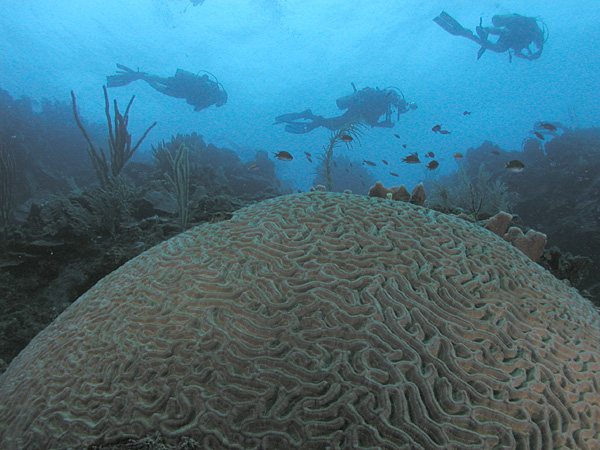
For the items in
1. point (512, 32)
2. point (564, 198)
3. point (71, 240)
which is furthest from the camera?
point (512, 32)

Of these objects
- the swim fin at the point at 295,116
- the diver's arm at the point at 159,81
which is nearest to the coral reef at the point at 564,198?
the swim fin at the point at 295,116

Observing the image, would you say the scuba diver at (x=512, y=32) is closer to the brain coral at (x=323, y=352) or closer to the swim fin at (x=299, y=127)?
the swim fin at (x=299, y=127)

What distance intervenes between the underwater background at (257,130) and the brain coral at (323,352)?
1.65m

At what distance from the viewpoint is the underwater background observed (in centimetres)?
557

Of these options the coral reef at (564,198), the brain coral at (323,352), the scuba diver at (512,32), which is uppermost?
the scuba diver at (512,32)

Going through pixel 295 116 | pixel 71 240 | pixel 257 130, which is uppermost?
pixel 257 130

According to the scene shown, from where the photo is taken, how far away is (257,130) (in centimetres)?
10850

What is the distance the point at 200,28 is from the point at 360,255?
8096 centimetres

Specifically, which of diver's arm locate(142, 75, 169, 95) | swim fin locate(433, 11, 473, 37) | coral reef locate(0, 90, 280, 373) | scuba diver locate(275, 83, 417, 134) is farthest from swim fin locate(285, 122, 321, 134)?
coral reef locate(0, 90, 280, 373)

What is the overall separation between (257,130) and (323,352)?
114 meters

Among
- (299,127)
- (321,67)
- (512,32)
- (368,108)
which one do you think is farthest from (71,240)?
(321,67)

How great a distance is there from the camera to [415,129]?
120 meters

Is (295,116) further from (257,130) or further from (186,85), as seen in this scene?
(257,130)

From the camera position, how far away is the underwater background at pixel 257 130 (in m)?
5.57
